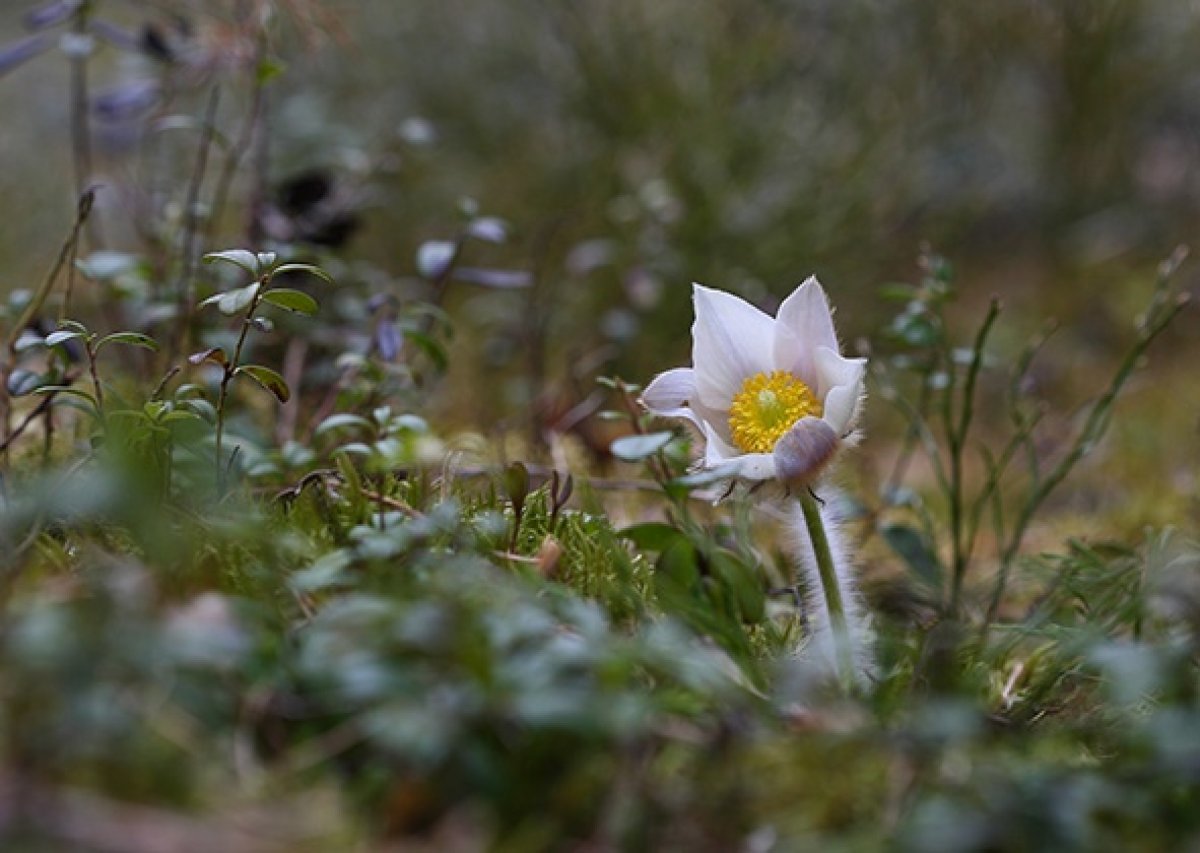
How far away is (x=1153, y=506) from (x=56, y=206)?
2.51 m

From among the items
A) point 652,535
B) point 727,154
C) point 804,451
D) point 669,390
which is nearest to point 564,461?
point 652,535

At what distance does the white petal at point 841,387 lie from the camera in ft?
3.17

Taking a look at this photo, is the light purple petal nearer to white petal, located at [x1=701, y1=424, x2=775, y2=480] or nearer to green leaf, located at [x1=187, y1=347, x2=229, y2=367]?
white petal, located at [x1=701, y1=424, x2=775, y2=480]

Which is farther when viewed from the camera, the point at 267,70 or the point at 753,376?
the point at 267,70

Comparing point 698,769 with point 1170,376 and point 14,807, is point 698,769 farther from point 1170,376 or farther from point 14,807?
point 1170,376

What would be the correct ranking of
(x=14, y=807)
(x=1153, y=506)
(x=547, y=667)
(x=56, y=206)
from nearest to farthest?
1. (x=14, y=807)
2. (x=547, y=667)
3. (x=1153, y=506)
4. (x=56, y=206)

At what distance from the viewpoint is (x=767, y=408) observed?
40.3 inches

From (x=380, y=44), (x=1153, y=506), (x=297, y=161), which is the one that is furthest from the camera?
(x=380, y=44)

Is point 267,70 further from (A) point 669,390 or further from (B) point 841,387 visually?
(B) point 841,387

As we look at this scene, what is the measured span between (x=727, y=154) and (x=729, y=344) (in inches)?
67.4

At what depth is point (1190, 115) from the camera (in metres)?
3.51

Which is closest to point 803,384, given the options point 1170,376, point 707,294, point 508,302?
point 707,294

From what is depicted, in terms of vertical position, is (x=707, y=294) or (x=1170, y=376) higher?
(x=1170, y=376)

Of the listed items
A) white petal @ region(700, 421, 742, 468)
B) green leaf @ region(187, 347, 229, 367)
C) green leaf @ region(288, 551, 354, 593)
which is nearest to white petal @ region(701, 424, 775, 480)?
white petal @ region(700, 421, 742, 468)
